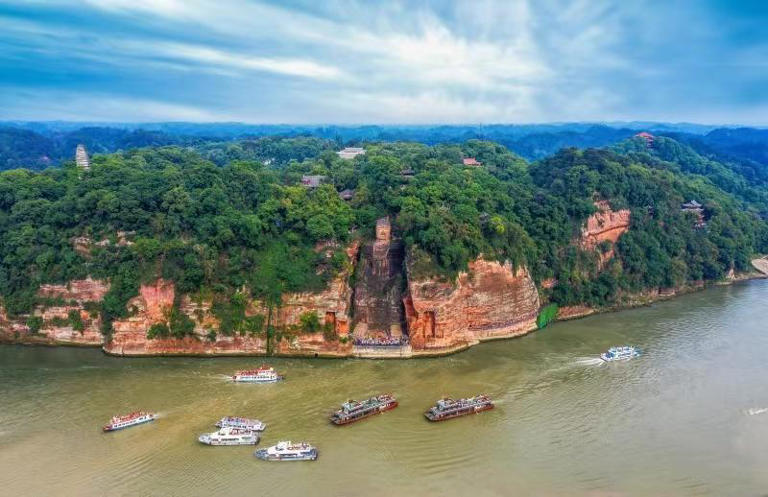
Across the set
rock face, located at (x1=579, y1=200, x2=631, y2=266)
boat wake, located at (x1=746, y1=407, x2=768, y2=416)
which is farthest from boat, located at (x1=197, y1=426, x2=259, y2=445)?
rock face, located at (x1=579, y1=200, x2=631, y2=266)

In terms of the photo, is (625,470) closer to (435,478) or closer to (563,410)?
(563,410)

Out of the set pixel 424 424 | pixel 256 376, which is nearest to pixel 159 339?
pixel 256 376

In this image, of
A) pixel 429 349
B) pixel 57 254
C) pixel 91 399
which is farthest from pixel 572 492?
pixel 57 254

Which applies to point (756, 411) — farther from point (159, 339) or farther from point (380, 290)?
point (159, 339)

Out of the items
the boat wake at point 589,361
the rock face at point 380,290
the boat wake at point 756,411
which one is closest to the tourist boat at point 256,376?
the rock face at point 380,290

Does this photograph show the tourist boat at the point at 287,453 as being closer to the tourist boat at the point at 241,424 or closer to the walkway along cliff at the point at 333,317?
the tourist boat at the point at 241,424
